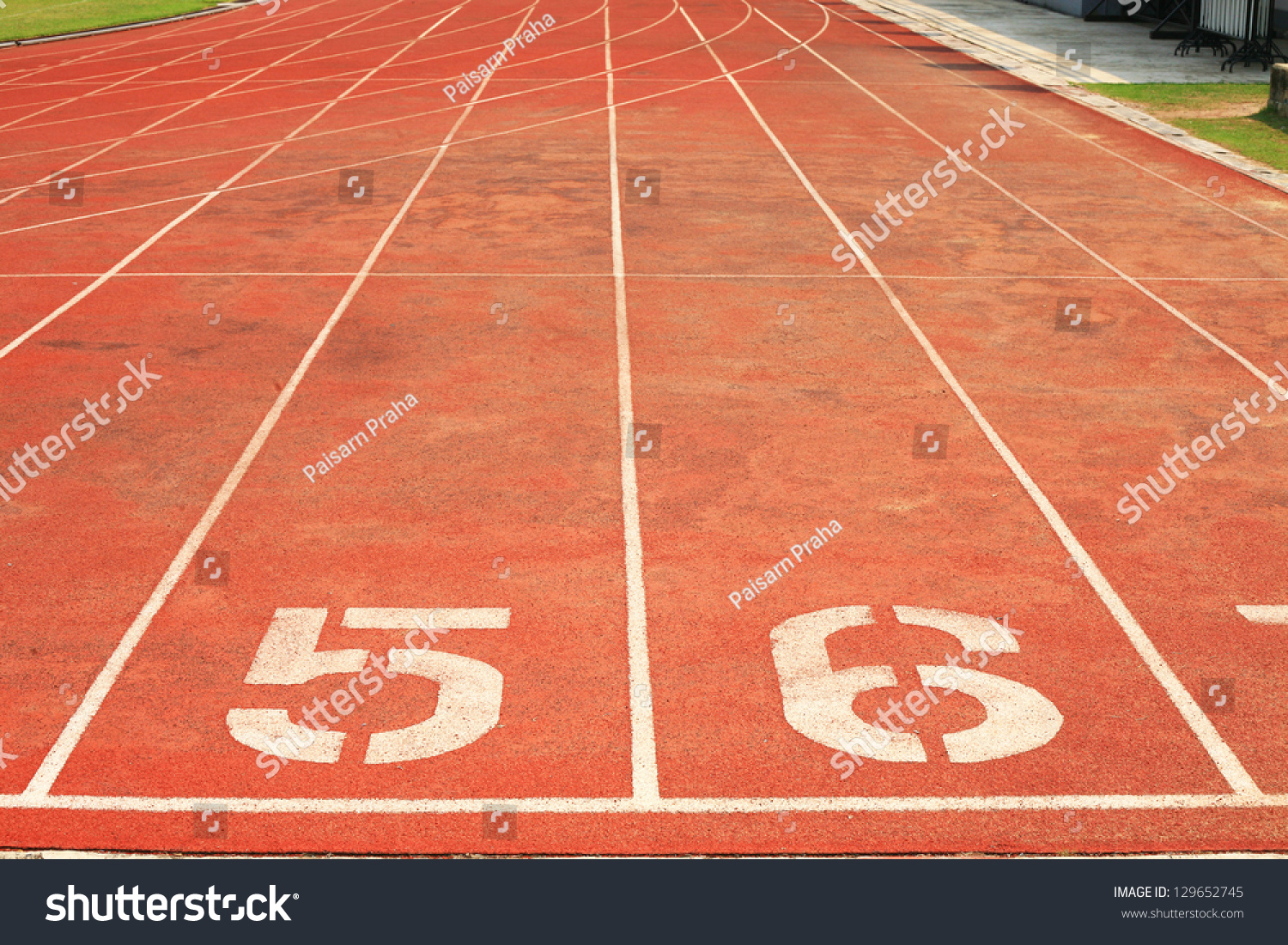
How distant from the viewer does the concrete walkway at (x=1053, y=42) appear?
25297 millimetres

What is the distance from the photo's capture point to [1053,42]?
97.8 feet

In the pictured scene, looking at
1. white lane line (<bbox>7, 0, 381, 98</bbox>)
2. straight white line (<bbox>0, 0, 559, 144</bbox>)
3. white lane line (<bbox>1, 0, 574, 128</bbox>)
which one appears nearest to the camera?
straight white line (<bbox>0, 0, 559, 144</bbox>)

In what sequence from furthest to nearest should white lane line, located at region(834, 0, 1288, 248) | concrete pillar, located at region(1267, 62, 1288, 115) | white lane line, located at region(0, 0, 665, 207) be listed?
concrete pillar, located at region(1267, 62, 1288, 115), white lane line, located at region(0, 0, 665, 207), white lane line, located at region(834, 0, 1288, 248)

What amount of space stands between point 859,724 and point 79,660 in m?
4.07

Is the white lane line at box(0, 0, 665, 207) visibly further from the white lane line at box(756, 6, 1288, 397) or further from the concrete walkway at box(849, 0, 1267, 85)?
the concrete walkway at box(849, 0, 1267, 85)

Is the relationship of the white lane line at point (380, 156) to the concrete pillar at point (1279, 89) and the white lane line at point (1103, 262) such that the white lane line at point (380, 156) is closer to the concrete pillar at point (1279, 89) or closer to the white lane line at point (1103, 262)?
the white lane line at point (1103, 262)

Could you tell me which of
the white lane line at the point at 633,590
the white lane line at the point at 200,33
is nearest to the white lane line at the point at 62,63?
the white lane line at the point at 200,33

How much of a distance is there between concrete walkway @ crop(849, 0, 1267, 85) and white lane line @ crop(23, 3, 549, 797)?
1810 cm

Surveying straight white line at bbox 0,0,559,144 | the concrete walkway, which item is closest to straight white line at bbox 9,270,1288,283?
straight white line at bbox 0,0,559,144

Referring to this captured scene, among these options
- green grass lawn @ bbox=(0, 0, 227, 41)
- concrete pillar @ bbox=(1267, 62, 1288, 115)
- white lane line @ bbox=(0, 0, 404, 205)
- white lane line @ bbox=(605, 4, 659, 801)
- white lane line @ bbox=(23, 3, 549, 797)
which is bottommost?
white lane line @ bbox=(605, 4, 659, 801)

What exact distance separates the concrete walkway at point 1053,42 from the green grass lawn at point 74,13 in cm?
1957

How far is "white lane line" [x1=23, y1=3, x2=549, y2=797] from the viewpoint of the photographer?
6.14 meters
